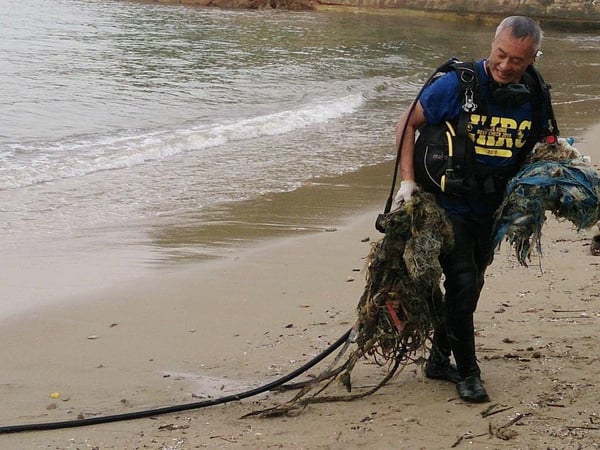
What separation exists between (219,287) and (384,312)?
2.31 m

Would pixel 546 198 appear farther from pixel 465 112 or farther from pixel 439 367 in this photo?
pixel 439 367

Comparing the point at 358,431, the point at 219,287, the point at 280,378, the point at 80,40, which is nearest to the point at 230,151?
the point at 219,287

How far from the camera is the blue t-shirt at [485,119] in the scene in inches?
151

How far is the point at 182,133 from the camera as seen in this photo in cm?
1273

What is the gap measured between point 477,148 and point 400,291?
2.36ft

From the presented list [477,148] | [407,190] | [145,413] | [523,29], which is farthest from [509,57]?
[145,413]

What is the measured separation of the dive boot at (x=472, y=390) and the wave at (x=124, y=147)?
6642 mm

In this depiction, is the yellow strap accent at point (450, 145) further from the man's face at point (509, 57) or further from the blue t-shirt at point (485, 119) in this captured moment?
the man's face at point (509, 57)

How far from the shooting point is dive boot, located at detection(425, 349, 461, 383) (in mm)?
4281

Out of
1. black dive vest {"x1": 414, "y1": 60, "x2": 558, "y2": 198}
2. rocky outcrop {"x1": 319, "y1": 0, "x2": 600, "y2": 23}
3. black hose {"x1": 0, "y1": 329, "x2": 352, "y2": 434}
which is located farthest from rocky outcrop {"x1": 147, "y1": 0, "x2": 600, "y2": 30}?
black hose {"x1": 0, "y1": 329, "x2": 352, "y2": 434}

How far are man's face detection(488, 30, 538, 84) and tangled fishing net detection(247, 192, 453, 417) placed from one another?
0.61 metres

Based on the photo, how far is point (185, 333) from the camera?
5238 mm

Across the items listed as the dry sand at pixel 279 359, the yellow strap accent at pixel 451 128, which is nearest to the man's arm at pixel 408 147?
the yellow strap accent at pixel 451 128

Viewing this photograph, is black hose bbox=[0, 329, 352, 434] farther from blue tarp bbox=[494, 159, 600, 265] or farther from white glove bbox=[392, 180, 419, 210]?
blue tarp bbox=[494, 159, 600, 265]
